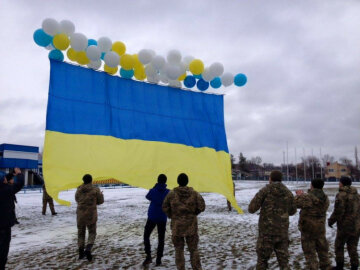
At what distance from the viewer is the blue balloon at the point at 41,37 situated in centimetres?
636

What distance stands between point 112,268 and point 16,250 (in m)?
3.02

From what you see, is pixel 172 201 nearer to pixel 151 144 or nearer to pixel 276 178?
pixel 276 178

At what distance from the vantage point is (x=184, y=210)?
16.6ft

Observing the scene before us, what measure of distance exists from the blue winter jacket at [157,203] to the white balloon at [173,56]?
3.20m

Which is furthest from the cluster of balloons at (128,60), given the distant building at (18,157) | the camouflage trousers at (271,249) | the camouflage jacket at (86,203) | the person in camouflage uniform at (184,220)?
the distant building at (18,157)

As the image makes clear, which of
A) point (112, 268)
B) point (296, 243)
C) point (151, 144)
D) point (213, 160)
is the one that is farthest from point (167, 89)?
point (296, 243)

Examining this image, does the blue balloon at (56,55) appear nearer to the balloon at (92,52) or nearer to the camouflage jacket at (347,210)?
the balloon at (92,52)

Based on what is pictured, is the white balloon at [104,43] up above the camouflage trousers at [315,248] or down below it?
above

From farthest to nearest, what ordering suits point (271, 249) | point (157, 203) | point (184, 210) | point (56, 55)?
point (56, 55) < point (157, 203) < point (184, 210) < point (271, 249)

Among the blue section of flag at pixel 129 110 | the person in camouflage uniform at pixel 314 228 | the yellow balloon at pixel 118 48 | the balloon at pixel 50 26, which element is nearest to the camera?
the person in camouflage uniform at pixel 314 228

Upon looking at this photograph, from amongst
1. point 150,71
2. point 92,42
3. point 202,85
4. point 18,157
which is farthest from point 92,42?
point 18,157

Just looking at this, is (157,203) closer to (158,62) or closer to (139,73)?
(139,73)

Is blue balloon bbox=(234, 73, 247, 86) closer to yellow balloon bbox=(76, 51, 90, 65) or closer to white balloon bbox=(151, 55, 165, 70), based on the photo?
white balloon bbox=(151, 55, 165, 70)

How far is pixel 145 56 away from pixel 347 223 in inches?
212
